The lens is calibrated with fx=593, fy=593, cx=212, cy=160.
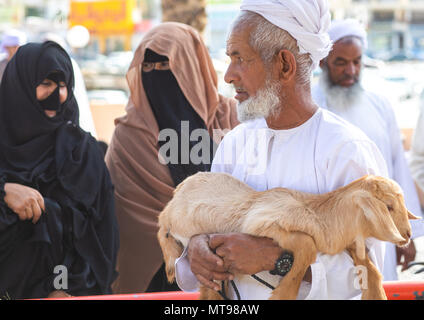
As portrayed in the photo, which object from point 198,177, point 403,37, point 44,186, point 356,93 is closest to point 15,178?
point 44,186

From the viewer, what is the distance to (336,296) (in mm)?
1685

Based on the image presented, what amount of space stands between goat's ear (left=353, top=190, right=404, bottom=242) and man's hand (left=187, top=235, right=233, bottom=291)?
42 cm

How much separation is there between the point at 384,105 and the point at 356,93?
20 cm

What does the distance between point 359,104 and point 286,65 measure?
2233mm

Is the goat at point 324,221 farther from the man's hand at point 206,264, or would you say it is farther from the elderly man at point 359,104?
the elderly man at point 359,104

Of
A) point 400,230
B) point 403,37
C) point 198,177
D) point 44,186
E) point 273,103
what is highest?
point 273,103

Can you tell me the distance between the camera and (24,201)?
2.76m

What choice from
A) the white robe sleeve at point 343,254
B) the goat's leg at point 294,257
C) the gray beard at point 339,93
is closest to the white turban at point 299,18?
the white robe sleeve at point 343,254

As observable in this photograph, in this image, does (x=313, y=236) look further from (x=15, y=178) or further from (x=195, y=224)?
(x=15, y=178)

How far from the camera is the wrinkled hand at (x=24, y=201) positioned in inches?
108

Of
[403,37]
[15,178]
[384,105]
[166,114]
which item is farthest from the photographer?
[403,37]

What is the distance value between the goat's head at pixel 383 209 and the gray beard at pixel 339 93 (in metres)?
2.37

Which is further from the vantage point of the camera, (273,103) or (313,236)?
(273,103)

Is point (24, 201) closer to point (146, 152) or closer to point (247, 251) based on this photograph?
point (146, 152)
